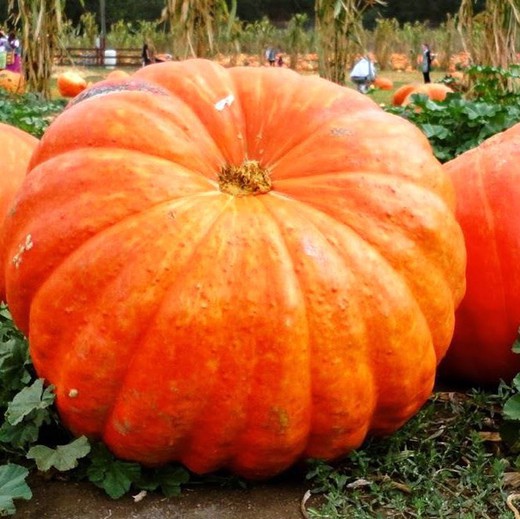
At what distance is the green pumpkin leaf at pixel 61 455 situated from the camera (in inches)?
85.9

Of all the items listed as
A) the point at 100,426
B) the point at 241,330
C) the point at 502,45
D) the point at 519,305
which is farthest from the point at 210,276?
the point at 502,45

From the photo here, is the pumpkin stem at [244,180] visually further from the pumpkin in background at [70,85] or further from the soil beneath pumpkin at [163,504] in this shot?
the pumpkin in background at [70,85]

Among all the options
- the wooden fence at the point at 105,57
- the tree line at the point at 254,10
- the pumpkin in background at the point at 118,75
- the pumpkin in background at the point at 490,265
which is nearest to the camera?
the pumpkin in background at the point at 490,265

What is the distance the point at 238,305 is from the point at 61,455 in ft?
1.97

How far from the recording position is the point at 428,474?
7.65 feet

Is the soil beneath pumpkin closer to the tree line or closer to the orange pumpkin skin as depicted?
the orange pumpkin skin

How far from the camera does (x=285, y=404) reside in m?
2.13

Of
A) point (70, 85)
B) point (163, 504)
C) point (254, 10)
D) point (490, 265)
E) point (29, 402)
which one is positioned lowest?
point (70, 85)

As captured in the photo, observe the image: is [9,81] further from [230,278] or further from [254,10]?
[254,10]

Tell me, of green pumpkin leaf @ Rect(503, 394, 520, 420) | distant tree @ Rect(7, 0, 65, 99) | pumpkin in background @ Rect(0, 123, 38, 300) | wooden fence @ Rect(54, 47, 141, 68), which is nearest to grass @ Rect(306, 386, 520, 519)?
green pumpkin leaf @ Rect(503, 394, 520, 420)


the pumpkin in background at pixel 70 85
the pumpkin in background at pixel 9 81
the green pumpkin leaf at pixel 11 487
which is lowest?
the pumpkin in background at pixel 70 85

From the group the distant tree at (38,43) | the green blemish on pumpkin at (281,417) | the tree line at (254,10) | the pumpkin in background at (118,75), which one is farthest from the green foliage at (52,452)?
the tree line at (254,10)

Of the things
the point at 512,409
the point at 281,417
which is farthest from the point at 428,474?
the point at 281,417

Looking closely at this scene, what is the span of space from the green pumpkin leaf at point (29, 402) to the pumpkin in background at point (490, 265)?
1295 millimetres
